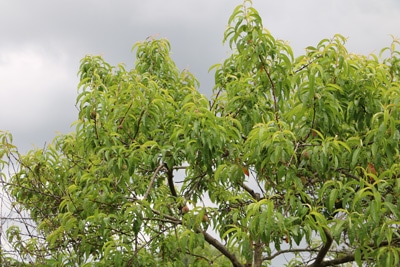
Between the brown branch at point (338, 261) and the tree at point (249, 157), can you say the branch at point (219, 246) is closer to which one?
the tree at point (249, 157)

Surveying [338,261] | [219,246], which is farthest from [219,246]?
[338,261]

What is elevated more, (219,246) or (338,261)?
(219,246)

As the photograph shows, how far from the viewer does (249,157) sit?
509 cm

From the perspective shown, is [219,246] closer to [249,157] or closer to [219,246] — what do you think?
[219,246]

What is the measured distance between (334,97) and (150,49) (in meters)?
2.96

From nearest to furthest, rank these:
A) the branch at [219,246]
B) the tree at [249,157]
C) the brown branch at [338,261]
→ the tree at [249,157] < the brown branch at [338,261] < the branch at [219,246]

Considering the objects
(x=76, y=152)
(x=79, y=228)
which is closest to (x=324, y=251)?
(x=79, y=228)

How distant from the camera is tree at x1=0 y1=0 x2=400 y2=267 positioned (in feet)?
14.6

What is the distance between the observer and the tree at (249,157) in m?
4.46

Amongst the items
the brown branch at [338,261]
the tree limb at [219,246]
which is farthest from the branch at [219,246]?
the brown branch at [338,261]

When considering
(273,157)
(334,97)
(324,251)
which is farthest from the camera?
(324,251)

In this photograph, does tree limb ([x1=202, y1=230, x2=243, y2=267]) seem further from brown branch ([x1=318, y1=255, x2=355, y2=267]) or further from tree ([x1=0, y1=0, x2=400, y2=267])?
brown branch ([x1=318, y1=255, x2=355, y2=267])

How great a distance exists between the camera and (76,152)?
22.2ft

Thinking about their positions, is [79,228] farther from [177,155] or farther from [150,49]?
[150,49]
